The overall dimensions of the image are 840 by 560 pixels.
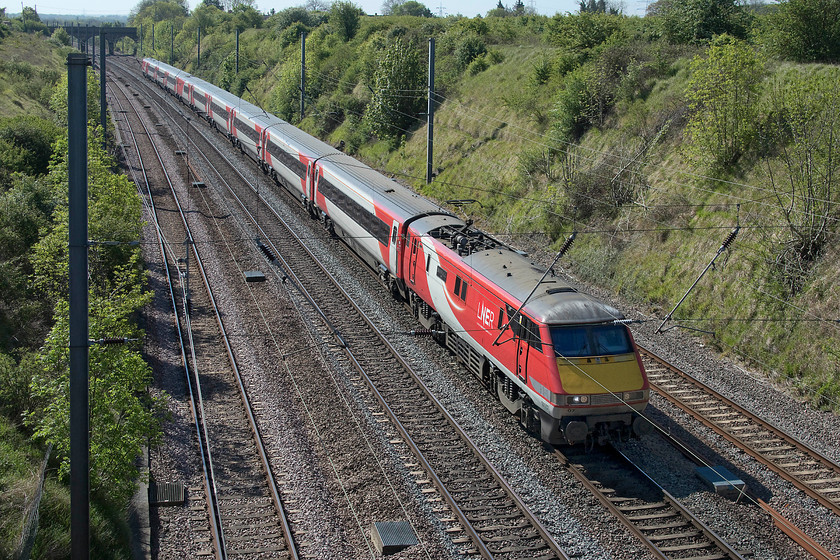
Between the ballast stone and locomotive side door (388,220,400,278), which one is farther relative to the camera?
locomotive side door (388,220,400,278)

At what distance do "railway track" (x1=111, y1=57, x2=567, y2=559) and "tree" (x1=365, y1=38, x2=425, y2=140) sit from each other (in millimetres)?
17705

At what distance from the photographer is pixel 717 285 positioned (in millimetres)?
20266

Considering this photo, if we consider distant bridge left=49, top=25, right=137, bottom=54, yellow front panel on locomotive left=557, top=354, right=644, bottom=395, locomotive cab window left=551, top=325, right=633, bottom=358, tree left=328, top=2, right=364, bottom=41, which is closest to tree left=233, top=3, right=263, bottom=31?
distant bridge left=49, top=25, right=137, bottom=54

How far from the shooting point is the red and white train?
13.0 meters

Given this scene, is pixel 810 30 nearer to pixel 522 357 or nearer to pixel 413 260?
pixel 413 260

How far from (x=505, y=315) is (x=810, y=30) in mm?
17468

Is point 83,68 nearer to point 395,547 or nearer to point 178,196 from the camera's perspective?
point 395,547

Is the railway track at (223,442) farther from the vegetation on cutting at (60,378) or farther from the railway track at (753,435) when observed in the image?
the railway track at (753,435)

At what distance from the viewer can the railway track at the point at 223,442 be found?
11336mm

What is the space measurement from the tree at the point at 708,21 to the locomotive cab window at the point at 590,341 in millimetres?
21163

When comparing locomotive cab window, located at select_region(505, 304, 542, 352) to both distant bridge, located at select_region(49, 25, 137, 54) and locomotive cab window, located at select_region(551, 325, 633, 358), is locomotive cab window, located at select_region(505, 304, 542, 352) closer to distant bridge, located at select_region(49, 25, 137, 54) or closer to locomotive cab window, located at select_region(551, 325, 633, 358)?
locomotive cab window, located at select_region(551, 325, 633, 358)

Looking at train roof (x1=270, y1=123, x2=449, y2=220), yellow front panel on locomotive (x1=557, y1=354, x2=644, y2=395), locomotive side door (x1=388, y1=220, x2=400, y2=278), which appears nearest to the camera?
yellow front panel on locomotive (x1=557, y1=354, x2=644, y2=395)

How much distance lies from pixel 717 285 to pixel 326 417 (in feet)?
39.2

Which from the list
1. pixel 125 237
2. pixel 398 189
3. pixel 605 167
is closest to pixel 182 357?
pixel 125 237
